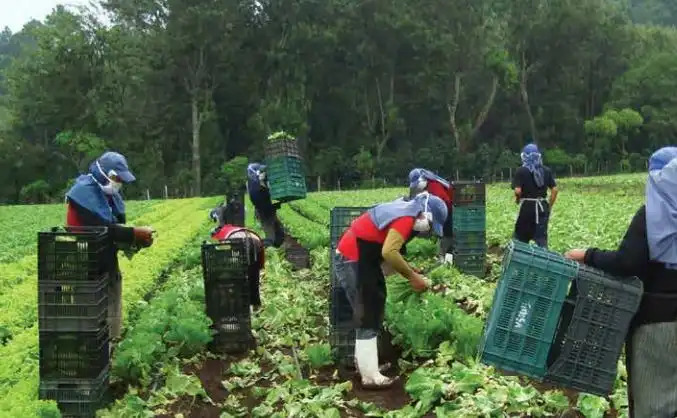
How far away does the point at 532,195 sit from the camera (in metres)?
11.0

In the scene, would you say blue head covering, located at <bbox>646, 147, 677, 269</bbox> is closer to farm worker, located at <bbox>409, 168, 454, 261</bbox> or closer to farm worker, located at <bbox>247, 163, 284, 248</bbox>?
farm worker, located at <bbox>409, 168, 454, 261</bbox>

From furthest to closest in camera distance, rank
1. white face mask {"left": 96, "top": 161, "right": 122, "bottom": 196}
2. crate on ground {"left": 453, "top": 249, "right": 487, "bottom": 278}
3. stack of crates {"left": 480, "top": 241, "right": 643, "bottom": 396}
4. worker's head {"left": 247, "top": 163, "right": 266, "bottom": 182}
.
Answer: worker's head {"left": 247, "top": 163, "right": 266, "bottom": 182} < crate on ground {"left": 453, "top": 249, "right": 487, "bottom": 278} < white face mask {"left": 96, "top": 161, "right": 122, "bottom": 196} < stack of crates {"left": 480, "top": 241, "right": 643, "bottom": 396}

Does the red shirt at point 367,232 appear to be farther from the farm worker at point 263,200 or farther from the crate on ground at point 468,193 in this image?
the farm worker at point 263,200

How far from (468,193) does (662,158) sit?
707cm

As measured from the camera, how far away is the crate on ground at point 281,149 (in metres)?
15.4

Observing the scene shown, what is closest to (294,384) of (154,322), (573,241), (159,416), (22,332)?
(159,416)

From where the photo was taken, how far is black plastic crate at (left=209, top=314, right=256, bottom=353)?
25.9ft

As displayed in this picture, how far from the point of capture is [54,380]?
18.9 ft

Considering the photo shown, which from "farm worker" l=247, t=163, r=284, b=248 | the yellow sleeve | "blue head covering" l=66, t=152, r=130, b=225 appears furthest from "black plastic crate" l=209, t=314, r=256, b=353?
Answer: "farm worker" l=247, t=163, r=284, b=248

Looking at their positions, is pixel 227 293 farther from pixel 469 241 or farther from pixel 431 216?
pixel 469 241

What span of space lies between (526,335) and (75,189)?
471 centimetres

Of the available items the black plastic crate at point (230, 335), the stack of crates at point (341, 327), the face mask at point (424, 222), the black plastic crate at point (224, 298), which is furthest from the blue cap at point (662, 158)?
the black plastic crate at point (230, 335)

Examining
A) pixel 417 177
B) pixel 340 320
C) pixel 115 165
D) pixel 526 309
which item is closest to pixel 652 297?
pixel 526 309

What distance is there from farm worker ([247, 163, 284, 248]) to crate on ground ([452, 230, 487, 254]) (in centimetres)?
448
